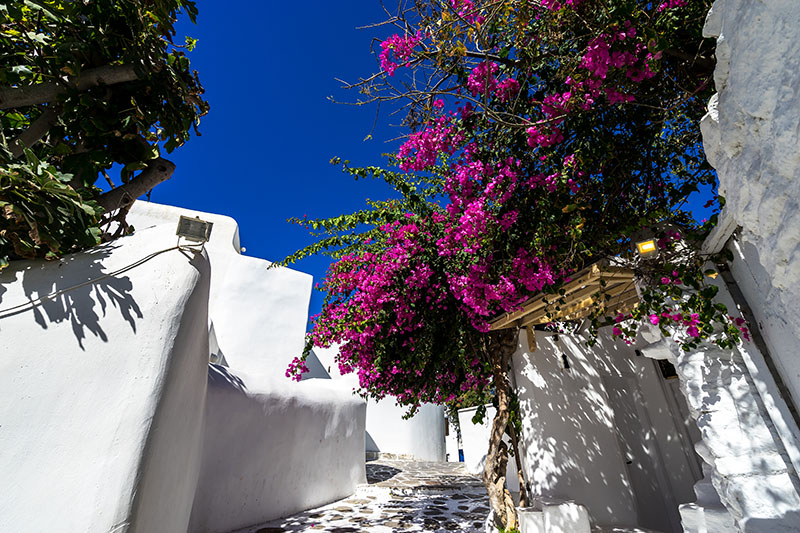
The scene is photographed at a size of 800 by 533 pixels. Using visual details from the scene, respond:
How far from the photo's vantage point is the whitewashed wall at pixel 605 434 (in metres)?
5.21

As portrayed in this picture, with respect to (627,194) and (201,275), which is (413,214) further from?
(201,275)

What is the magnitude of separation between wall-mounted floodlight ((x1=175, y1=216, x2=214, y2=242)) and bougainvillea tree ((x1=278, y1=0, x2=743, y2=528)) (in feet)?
5.98

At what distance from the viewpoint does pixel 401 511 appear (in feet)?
22.2

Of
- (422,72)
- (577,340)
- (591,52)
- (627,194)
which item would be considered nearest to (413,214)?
(422,72)

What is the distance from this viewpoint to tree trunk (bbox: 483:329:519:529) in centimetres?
465

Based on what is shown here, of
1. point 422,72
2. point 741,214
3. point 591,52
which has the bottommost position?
point 741,214

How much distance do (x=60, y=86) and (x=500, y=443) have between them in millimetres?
6304

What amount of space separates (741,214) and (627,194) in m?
1.98

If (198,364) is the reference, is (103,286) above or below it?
above

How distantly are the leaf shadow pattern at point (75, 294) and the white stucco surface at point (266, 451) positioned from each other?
11.4 feet

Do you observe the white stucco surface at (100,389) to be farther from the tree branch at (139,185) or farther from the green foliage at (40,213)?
the tree branch at (139,185)

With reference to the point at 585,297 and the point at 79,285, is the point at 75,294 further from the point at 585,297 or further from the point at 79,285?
the point at 585,297

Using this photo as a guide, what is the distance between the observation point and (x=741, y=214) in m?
1.79

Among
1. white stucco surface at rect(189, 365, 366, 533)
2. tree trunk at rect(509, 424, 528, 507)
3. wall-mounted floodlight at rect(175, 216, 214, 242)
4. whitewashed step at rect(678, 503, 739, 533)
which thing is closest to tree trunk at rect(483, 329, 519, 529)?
tree trunk at rect(509, 424, 528, 507)
